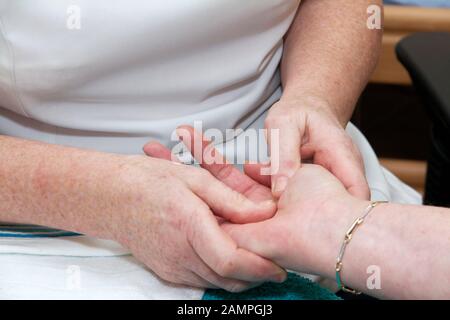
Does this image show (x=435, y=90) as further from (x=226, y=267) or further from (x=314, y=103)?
(x=226, y=267)

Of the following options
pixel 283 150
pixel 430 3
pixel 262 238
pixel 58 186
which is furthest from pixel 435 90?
pixel 430 3

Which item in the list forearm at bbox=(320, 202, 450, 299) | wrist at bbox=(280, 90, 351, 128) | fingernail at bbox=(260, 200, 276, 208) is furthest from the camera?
wrist at bbox=(280, 90, 351, 128)

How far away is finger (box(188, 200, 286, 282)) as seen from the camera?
0.76 metres

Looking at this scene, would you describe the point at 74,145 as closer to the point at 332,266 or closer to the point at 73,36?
the point at 73,36

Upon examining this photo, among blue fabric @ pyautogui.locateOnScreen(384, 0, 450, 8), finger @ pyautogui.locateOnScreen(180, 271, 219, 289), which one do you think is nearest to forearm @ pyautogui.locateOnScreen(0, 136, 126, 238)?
finger @ pyautogui.locateOnScreen(180, 271, 219, 289)

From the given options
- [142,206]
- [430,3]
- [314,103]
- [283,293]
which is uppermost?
[430,3]

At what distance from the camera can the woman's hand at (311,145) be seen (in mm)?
867

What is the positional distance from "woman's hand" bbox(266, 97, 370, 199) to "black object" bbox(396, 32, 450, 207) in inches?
6.4

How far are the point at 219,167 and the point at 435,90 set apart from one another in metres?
0.34

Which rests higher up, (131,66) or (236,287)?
(131,66)

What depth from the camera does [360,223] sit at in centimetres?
78

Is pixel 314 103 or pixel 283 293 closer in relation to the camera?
pixel 283 293

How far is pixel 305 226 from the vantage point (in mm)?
797

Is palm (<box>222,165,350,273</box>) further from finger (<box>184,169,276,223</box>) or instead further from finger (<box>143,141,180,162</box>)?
finger (<box>143,141,180,162</box>)
